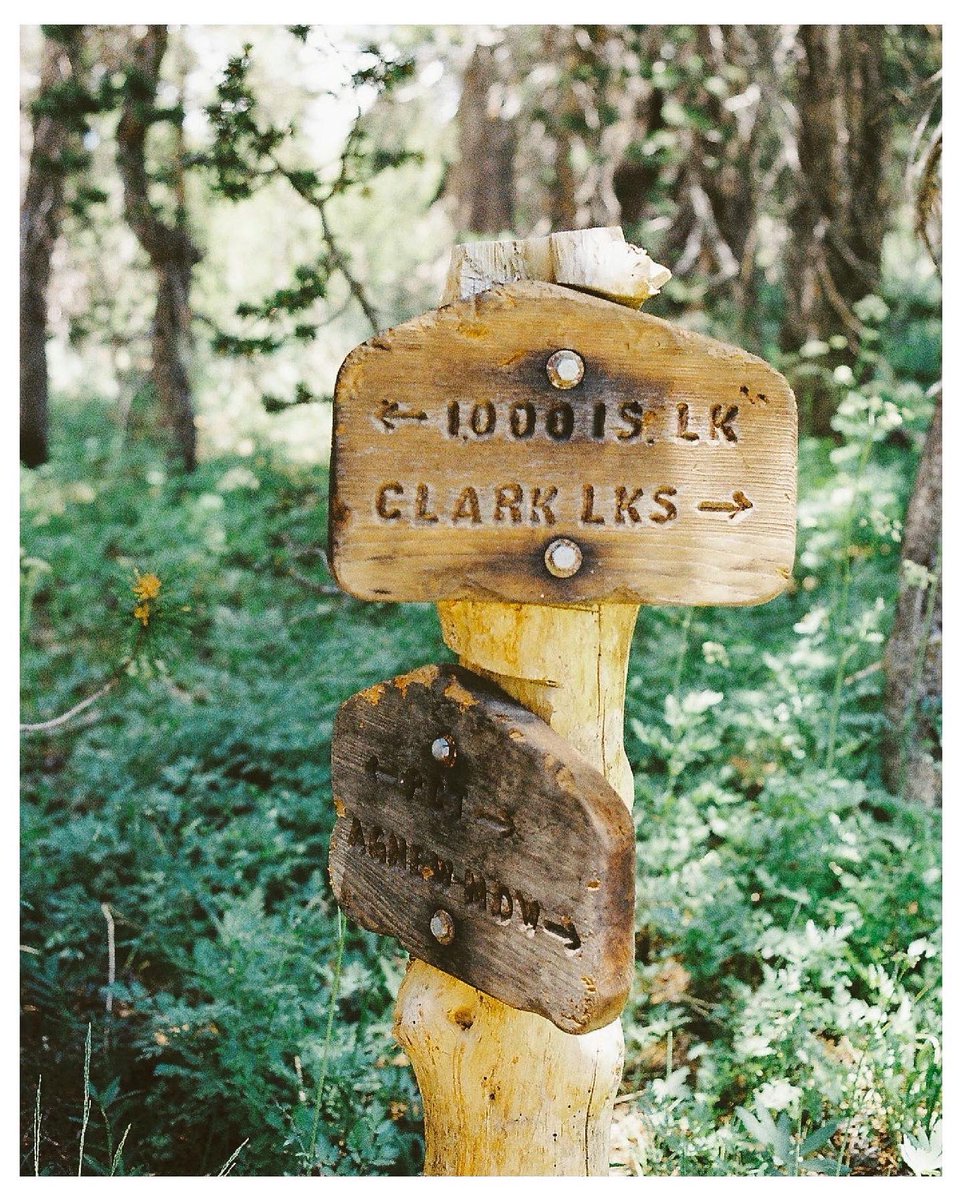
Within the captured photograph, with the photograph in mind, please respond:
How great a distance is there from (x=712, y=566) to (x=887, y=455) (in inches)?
168

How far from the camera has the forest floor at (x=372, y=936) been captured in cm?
219

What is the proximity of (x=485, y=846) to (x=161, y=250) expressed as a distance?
5796mm

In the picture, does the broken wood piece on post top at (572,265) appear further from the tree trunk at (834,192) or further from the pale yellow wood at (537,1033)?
the tree trunk at (834,192)

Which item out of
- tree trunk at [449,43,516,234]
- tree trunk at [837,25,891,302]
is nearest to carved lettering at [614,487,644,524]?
tree trunk at [837,25,891,302]

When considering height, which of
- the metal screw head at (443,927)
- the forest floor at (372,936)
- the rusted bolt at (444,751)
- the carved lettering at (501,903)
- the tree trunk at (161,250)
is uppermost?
the tree trunk at (161,250)

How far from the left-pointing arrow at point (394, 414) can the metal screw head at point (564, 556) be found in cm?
26

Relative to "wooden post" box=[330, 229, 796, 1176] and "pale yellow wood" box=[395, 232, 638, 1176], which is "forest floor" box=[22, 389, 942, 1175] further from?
"wooden post" box=[330, 229, 796, 1176]

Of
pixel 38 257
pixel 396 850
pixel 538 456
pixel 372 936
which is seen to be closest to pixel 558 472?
pixel 538 456

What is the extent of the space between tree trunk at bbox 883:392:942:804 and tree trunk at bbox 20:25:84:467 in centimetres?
593

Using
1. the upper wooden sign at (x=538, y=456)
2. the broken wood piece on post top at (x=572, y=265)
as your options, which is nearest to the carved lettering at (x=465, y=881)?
the upper wooden sign at (x=538, y=456)

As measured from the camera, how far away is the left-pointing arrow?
58.2 inches

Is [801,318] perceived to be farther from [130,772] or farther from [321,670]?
[130,772]

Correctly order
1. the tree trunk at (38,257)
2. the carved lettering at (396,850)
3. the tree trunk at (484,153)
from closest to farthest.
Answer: the carved lettering at (396,850) → the tree trunk at (38,257) → the tree trunk at (484,153)

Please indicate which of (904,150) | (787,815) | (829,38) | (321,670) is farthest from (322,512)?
(904,150)
